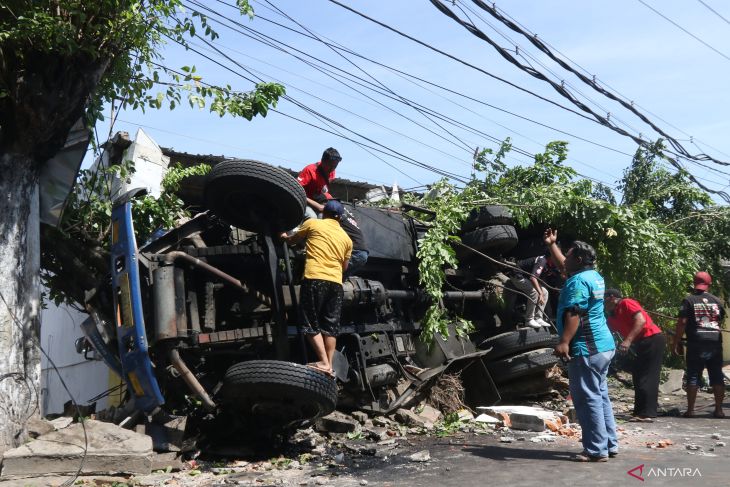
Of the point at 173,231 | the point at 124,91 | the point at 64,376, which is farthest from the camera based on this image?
the point at 64,376

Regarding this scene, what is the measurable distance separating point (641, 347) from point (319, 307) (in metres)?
4.25

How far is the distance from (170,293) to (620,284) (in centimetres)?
662

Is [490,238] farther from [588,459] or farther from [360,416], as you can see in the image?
[588,459]

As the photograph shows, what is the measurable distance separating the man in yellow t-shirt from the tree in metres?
2.16

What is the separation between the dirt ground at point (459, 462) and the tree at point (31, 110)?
1285 millimetres

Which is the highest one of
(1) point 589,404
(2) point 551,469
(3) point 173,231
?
(3) point 173,231

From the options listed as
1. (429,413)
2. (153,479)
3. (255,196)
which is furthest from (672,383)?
(153,479)

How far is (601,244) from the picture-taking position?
Result: 10328 millimetres

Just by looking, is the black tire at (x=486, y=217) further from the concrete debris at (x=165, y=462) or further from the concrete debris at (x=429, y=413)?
the concrete debris at (x=165, y=462)

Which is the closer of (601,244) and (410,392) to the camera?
(410,392)

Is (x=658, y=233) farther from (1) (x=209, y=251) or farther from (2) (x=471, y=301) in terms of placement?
(1) (x=209, y=251)

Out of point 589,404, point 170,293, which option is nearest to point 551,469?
point 589,404

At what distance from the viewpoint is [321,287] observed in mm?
6277

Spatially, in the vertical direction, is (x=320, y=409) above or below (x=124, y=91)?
below
